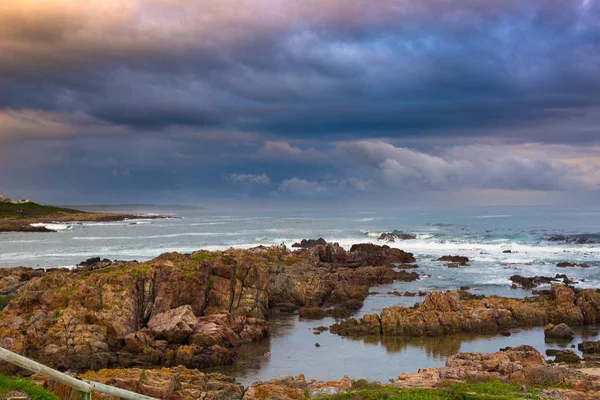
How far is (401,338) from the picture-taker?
30281 millimetres

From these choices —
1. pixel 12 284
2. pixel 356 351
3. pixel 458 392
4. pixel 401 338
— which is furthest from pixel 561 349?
pixel 12 284

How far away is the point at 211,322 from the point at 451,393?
15636 millimetres

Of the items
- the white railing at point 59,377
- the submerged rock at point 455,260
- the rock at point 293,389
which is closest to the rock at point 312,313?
the rock at point 293,389

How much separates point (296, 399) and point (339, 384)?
2307 mm

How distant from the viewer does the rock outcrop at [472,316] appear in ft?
102

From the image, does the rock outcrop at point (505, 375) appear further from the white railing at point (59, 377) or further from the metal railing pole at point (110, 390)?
the white railing at point (59, 377)

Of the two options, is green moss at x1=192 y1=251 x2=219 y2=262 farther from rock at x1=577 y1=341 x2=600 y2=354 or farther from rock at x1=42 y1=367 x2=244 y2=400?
rock at x1=577 y1=341 x2=600 y2=354

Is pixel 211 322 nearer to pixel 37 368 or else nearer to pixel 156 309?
pixel 156 309

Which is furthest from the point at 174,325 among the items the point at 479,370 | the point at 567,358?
the point at 567,358

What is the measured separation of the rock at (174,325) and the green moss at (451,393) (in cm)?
1181

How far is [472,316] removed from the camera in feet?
106

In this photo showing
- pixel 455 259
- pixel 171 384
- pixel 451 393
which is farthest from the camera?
pixel 455 259

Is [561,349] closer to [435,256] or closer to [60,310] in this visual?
[60,310]

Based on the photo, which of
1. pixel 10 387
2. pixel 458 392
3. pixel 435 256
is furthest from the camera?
pixel 435 256
